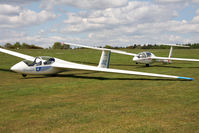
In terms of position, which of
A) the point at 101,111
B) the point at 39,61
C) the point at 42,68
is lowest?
the point at 101,111

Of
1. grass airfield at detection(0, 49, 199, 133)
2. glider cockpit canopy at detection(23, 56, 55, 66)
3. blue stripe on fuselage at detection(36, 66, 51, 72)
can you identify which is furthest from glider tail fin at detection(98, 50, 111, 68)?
grass airfield at detection(0, 49, 199, 133)

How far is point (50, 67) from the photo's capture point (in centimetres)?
1797

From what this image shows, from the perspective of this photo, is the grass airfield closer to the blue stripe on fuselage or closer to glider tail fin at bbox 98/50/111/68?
the blue stripe on fuselage

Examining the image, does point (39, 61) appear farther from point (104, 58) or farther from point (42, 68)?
point (104, 58)

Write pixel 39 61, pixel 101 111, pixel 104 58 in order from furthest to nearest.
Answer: pixel 104 58 → pixel 39 61 → pixel 101 111

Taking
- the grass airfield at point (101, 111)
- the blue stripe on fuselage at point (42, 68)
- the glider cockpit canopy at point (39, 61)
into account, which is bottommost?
the grass airfield at point (101, 111)

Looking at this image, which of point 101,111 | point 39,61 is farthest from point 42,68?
point 101,111

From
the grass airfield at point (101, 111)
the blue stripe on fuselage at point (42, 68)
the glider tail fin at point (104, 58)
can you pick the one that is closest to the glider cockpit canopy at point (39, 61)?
the blue stripe on fuselage at point (42, 68)

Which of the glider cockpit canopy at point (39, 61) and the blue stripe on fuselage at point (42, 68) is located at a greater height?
the glider cockpit canopy at point (39, 61)

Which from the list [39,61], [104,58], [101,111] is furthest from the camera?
[104,58]

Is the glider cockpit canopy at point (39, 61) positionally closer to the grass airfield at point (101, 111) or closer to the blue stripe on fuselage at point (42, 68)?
the blue stripe on fuselage at point (42, 68)

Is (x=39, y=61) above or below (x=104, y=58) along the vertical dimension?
below

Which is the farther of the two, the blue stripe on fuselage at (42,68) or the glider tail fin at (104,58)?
the glider tail fin at (104,58)

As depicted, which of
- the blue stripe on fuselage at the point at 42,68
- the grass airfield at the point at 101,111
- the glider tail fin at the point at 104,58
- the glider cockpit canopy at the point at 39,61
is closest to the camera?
the grass airfield at the point at 101,111
